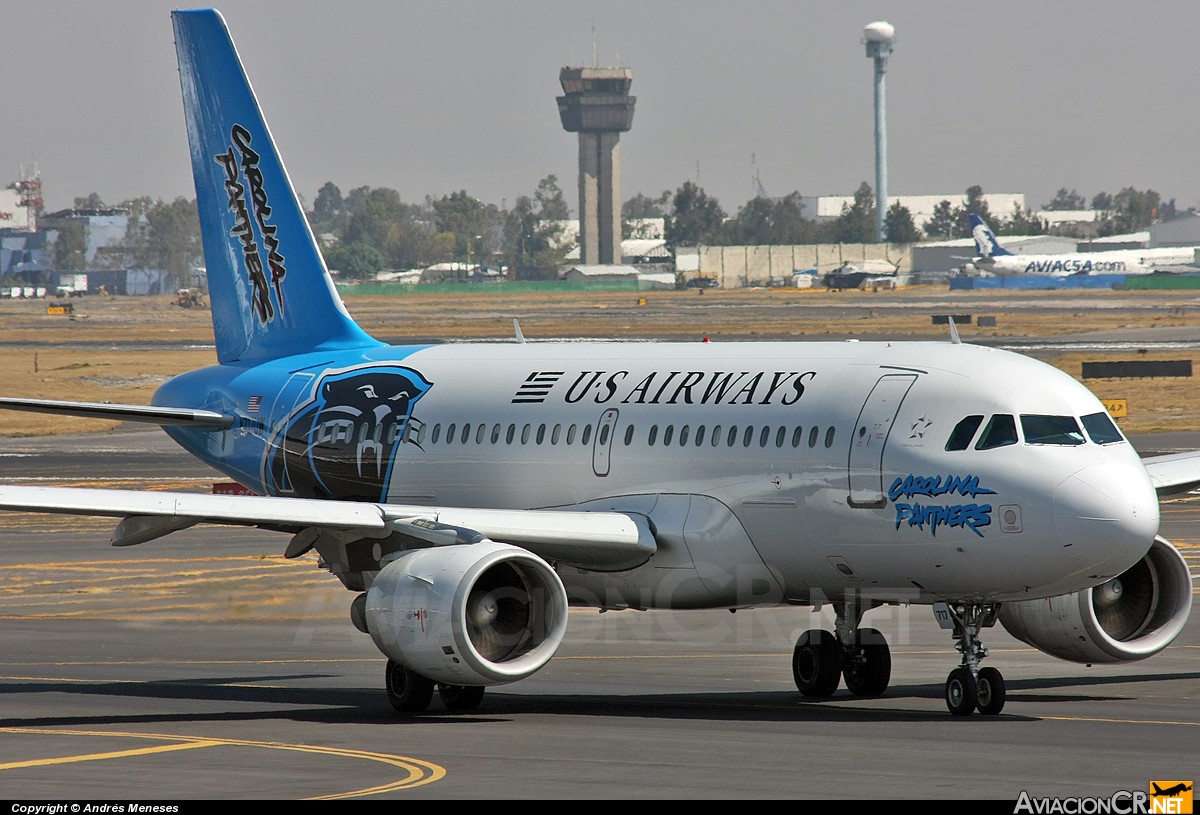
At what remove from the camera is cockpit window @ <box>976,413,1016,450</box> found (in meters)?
24.5

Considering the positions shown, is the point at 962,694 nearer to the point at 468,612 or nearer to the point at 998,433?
the point at 998,433

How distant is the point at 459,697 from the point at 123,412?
9.68m

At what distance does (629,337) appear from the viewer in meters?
138

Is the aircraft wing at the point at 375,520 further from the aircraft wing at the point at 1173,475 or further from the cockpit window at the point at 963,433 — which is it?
the aircraft wing at the point at 1173,475

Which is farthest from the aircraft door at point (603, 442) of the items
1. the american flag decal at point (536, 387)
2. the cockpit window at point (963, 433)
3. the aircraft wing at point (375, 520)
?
the cockpit window at point (963, 433)

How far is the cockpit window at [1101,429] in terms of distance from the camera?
24656 mm

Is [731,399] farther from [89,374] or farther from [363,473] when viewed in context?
[89,374]

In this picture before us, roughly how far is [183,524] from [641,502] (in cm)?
660

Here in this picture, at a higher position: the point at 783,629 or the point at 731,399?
the point at 731,399

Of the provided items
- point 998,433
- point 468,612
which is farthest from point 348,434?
point 998,433

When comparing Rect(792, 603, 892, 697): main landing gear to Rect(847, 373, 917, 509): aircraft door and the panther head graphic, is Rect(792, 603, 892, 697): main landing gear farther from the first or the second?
the panther head graphic

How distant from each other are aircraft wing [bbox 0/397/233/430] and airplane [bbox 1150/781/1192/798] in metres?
19.1

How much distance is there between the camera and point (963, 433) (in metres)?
24.8

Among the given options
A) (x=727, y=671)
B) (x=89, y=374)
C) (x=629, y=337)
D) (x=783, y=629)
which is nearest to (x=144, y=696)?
(x=727, y=671)
